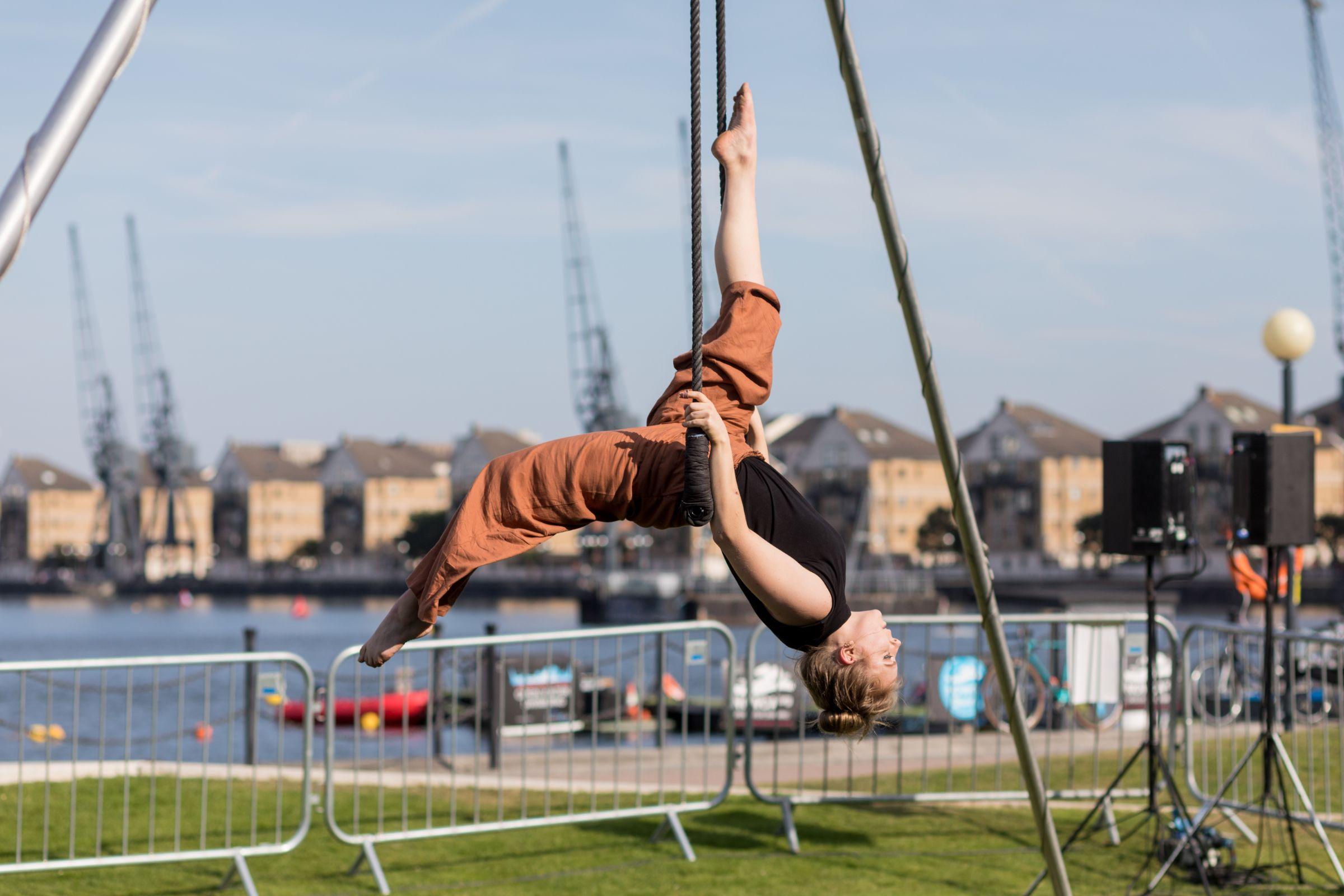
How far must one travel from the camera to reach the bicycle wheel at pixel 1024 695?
1019cm

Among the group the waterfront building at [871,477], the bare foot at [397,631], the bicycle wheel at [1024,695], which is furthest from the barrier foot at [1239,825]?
the waterfront building at [871,477]

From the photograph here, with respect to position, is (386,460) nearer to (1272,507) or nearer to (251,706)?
(251,706)

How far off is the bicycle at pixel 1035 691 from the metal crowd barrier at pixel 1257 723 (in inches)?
31.0

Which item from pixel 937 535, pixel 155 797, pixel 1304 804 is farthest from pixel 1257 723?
pixel 937 535

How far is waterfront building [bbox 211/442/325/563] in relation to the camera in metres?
105

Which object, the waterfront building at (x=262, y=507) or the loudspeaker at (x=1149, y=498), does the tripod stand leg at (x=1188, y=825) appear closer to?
the loudspeaker at (x=1149, y=498)

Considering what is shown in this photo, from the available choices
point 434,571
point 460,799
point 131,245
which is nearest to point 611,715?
point 460,799

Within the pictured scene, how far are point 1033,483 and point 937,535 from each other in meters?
7.30

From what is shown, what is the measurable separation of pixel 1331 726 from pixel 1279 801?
14.4 feet

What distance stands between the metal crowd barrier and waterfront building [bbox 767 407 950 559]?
6905cm

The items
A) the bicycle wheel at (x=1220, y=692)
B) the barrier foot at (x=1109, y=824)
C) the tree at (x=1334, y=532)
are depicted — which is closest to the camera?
the barrier foot at (x=1109, y=824)

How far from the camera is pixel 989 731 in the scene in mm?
11891

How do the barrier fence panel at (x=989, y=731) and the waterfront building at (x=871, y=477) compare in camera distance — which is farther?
the waterfront building at (x=871, y=477)

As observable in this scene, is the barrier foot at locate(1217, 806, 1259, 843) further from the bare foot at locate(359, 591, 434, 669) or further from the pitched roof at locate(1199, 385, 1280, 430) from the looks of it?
the pitched roof at locate(1199, 385, 1280, 430)
